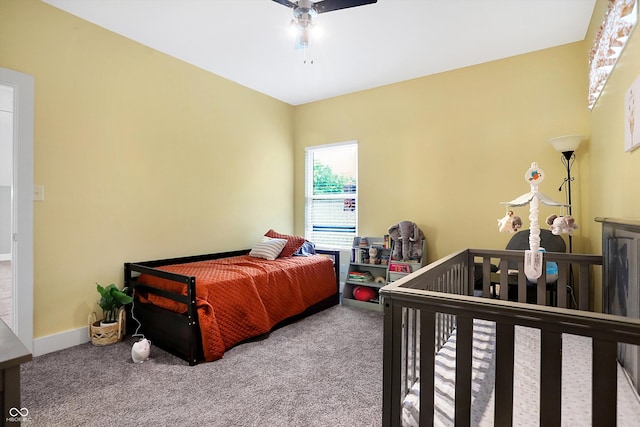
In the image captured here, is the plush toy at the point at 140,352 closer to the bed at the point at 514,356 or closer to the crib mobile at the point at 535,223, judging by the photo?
the bed at the point at 514,356

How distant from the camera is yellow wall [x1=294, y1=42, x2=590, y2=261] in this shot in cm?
292

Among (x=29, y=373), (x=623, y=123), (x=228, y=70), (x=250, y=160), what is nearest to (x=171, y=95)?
(x=228, y=70)

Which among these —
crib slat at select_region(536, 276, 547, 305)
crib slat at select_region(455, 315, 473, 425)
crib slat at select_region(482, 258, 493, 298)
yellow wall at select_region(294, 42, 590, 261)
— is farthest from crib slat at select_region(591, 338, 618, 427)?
yellow wall at select_region(294, 42, 590, 261)

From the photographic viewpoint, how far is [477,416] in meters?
1.08

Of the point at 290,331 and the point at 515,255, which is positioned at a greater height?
the point at 515,255

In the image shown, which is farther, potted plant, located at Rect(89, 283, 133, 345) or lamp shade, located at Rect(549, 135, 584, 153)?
lamp shade, located at Rect(549, 135, 584, 153)

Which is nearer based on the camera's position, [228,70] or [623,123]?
[623,123]

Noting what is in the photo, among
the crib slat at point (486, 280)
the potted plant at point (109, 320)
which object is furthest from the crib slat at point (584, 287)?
the potted plant at point (109, 320)

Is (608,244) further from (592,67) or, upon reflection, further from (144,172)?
(144,172)

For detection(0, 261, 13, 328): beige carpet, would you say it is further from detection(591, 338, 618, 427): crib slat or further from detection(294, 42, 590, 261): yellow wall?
detection(294, 42, 590, 261): yellow wall

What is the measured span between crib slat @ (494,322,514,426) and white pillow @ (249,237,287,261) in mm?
2628

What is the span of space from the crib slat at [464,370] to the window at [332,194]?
3.07 meters

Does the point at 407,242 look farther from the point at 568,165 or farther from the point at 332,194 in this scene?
the point at 568,165

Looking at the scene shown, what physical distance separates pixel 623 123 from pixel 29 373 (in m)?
3.65
